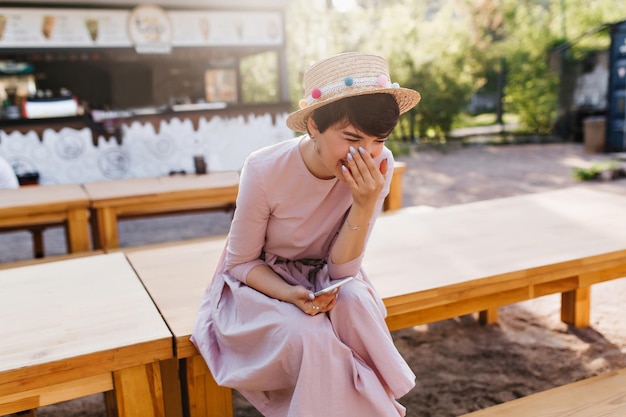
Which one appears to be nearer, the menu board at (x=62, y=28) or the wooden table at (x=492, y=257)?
the wooden table at (x=492, y=257)

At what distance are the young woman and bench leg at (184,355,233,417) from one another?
116 millimetres

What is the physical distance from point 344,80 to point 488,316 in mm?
2208

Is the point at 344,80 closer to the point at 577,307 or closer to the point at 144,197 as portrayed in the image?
the point at 577,307

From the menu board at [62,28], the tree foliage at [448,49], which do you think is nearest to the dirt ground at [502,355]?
the menu board at [62,28]

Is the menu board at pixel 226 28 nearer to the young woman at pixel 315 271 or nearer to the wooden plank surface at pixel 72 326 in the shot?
the wooden plank surface at pixel 72 326

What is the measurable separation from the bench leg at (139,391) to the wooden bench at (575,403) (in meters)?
0.95

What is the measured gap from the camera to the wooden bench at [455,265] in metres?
2.04

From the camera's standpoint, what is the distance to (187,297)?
217cm

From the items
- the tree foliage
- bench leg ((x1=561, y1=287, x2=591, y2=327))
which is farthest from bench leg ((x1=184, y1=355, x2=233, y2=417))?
the tree foliage

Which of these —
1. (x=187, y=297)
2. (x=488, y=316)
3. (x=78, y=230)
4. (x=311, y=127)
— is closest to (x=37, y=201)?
(x=78, y=230)

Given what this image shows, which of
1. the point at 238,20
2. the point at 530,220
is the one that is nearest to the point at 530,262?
the point at 530,220

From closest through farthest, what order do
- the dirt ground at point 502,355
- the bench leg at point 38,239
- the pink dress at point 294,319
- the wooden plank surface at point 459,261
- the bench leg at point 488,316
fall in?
the pink dress at point 294,319 → the wooden plank surface at point 459,261 → the dirt ground at point 502,355 → the bench leg at point 488,316 → the bench leg at point 38,239

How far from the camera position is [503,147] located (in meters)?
13.0

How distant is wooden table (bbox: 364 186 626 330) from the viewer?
85.7 inches
